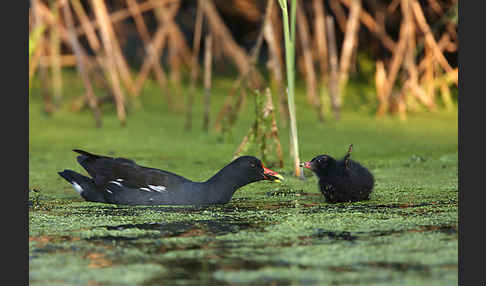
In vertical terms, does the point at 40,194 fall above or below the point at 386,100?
below

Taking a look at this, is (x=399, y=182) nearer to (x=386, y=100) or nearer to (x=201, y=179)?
(x=201, y=179)

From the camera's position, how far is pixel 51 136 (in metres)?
7.39

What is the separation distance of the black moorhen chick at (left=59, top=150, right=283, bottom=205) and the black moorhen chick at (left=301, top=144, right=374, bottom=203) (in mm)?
301

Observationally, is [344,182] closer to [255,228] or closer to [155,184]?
[255,228]

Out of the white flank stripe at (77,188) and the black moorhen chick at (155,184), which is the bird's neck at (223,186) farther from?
the white flank stripe at (77,188)

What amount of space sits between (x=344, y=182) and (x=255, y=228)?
3.02 feet

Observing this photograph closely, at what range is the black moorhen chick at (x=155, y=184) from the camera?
4336mm

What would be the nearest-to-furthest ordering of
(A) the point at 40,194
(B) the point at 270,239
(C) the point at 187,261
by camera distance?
1. (C) the point at 187,261
2. (B) the point at 270,239
3. (A) the point at 40,194

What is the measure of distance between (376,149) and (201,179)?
192 cm

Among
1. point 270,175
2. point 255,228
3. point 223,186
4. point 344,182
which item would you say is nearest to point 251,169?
point 270,175

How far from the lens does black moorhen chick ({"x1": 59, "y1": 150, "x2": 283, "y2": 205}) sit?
434 centimetres

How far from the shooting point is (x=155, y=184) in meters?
4.36

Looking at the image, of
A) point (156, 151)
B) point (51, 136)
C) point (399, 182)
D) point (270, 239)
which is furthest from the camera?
point (51, 136)

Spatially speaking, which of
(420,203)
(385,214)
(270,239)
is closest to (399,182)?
(420,203)
